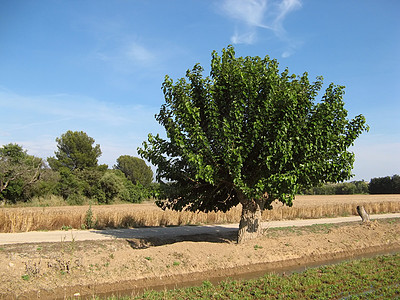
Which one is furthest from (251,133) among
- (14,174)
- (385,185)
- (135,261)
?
(385,185)

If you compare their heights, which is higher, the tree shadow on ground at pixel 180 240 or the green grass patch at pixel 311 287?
the tree shadow on ground at pixel 180 240

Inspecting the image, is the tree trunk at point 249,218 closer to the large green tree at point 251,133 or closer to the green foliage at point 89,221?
the large green tree at point 251,133

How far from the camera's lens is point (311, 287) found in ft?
30.0

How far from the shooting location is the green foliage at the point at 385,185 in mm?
84938

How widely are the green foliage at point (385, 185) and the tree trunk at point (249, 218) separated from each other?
8397 cm

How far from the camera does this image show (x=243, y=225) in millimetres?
14562

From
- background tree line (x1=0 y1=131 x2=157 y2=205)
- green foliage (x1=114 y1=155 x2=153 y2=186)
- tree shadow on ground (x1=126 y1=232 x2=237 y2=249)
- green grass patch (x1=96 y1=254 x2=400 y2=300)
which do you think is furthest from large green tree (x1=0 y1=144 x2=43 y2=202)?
green foliage (x1=114 y1=155 x2=153 y2=186)

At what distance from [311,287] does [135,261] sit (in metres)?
5.76

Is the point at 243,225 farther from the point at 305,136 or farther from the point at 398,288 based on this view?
the point at 398,288

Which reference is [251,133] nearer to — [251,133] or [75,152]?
[251,133]

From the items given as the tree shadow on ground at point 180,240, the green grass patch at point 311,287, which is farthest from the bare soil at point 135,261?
the green grass patch at point 311,287

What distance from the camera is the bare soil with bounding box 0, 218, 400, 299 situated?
9.98 metres

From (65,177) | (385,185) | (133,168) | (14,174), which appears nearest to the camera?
(14,174)

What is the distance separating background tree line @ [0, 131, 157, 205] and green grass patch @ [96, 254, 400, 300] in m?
22.9
